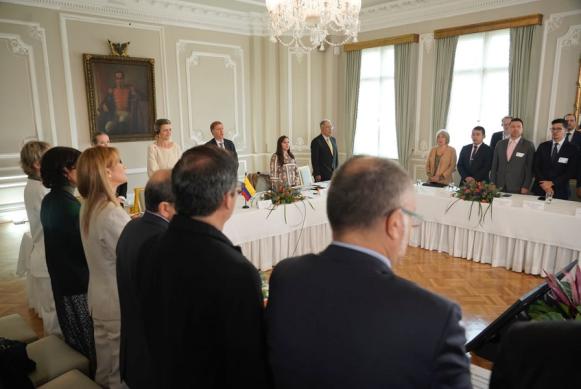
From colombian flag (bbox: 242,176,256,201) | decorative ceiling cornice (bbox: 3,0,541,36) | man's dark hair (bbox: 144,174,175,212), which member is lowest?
colombian flag (bbox: 242,176,256,201)

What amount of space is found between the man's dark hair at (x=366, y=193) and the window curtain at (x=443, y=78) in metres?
6.98

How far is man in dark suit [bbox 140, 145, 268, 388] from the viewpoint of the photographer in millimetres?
1076

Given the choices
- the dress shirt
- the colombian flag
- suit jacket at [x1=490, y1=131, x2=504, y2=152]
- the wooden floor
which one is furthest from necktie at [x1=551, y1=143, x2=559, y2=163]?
the dress shirt

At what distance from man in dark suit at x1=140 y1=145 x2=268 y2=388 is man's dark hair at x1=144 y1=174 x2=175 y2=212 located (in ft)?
1.43

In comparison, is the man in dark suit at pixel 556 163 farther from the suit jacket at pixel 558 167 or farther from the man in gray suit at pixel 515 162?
the man in gray suit at pixel 515 162

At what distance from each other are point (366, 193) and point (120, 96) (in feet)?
23.9

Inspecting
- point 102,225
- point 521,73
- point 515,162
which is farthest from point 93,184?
point 521,73

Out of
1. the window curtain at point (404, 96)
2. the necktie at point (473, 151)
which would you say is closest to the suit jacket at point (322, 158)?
the window curtain at point (404, 96)

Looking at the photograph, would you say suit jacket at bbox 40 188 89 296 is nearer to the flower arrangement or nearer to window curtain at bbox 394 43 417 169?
the flower arrangement

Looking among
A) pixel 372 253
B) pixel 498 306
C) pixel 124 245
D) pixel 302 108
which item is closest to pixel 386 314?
pixel 372 253

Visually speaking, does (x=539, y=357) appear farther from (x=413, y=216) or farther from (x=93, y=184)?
(x=93, y=184)

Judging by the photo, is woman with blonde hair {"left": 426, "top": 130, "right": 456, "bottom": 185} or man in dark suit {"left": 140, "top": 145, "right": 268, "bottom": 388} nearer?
man in dark suit {"left": 140, "top": 145, "right": 268, "bottom": 388}

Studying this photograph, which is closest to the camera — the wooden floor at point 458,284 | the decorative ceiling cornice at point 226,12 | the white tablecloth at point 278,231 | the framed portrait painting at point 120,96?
the wooden floor at point 458,284

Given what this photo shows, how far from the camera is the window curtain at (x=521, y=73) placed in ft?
20.6
